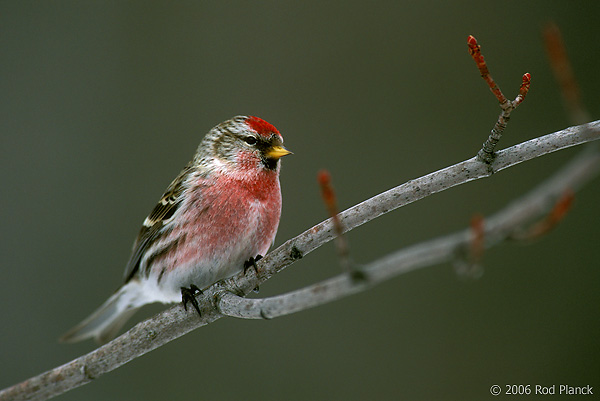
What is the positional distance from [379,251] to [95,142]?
2.09 m

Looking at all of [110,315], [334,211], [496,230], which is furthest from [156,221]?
[496,230]

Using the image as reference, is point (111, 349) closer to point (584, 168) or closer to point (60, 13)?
point (584, 168)

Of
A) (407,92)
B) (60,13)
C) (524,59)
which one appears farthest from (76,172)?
(524,59)

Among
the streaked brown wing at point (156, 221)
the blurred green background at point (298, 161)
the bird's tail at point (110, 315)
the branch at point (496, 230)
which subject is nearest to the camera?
the branch at point (496, 230)

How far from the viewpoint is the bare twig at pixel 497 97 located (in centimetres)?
144

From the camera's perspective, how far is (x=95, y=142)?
4.14 meters

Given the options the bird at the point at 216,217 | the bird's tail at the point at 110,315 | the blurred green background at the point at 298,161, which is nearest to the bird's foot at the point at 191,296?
the bird at the point at 216,217

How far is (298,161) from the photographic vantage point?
3.95 meters

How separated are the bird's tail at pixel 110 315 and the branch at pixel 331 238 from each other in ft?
1.94

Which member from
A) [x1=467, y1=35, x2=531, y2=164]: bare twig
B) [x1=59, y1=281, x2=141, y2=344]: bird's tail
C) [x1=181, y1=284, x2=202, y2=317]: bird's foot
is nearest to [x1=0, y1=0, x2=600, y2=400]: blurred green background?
[x1=59, y1=281, x2=141, y2=344]: bird's tail

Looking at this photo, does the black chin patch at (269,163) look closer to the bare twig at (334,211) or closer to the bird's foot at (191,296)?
the bird's foot at (191,296)

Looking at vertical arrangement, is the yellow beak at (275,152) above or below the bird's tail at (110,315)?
above

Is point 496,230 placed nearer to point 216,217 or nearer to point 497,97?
point 497,97

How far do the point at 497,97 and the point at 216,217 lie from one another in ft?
4.72
